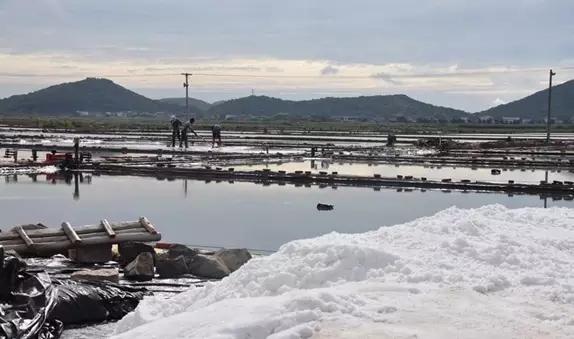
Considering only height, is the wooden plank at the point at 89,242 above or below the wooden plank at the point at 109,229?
below

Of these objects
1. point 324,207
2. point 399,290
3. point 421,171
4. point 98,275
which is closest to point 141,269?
point 98,275

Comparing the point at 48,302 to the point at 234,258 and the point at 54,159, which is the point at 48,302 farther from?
the point at 54,159

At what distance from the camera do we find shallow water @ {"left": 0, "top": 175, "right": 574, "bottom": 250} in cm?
1330

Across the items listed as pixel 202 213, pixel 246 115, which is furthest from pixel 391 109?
pixel 202 213

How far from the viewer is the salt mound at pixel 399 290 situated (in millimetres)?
4633

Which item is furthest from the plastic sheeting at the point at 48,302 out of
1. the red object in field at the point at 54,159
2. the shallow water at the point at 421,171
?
the red object in field at the point at 54,159

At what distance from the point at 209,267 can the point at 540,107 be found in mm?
175541

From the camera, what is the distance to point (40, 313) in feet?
23.4

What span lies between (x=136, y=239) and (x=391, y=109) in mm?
182844

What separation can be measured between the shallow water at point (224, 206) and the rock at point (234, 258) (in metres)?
1.80

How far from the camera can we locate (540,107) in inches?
6855

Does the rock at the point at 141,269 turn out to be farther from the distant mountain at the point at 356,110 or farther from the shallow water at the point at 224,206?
the distant mountain at the point at 356,110

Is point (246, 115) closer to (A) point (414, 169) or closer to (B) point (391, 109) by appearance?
(B) point (391, 109)

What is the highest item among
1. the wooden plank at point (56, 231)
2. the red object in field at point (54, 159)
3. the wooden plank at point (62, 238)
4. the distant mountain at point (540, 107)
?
the distant mountain at point (540, 107)
